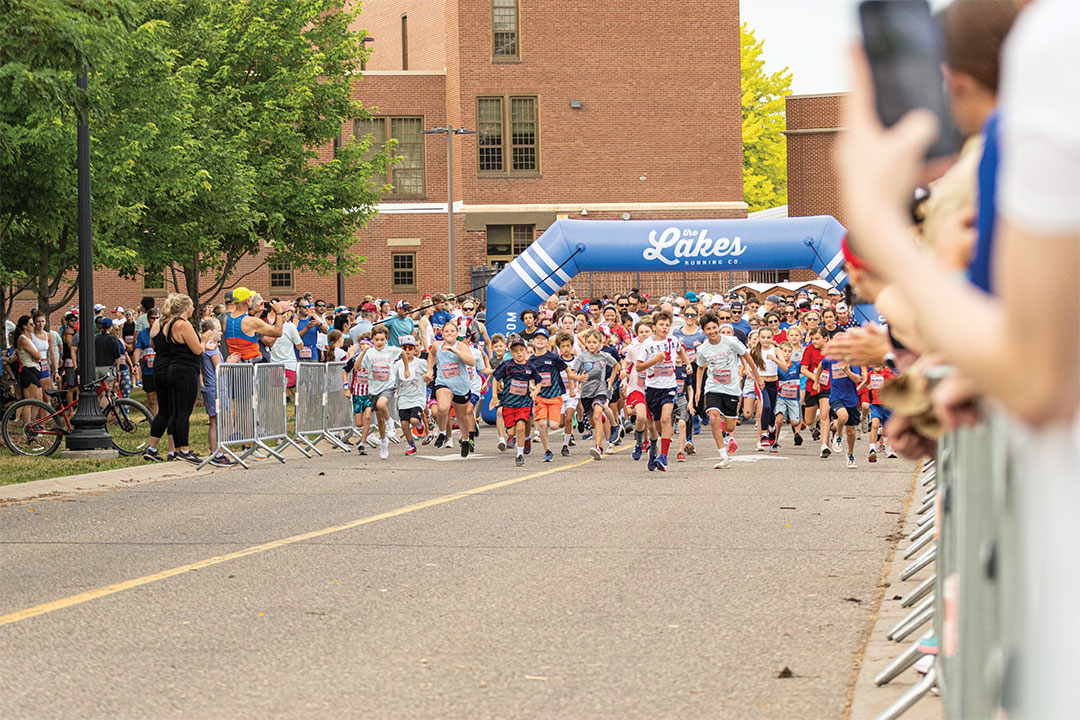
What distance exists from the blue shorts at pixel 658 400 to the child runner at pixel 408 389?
3.66 m

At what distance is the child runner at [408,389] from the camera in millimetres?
19812

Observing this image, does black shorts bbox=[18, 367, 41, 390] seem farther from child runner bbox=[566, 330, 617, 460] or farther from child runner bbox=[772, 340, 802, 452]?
child runner bbox=[772, 340, 802, 452]

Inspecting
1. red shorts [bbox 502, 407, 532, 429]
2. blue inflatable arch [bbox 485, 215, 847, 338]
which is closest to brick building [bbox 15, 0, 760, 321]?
blue inflatable arch [bbox 485, 215, 847, 338]

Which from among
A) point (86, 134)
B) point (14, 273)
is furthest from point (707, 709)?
point (14, 273)

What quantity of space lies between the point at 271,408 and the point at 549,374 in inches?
141

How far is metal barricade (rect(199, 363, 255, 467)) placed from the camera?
56.3ft

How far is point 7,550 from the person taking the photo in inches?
405

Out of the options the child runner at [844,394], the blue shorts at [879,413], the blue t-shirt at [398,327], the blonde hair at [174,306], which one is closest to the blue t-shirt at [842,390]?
the child runner at [844,394]

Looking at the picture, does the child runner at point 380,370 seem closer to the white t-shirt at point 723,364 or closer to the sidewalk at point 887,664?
the white t-shirt at point 723,364

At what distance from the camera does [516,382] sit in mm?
18844

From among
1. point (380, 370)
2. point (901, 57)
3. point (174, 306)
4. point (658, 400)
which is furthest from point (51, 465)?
point (901, 57)

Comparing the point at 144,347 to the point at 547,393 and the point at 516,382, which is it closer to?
the point at 516,382

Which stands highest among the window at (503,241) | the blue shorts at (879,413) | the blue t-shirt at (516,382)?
the window at (503,241)

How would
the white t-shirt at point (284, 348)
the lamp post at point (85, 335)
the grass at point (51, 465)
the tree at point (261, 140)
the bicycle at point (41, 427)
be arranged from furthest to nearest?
the tree at point (261, 140) < the white t-shirt at point (284, 348) < the bicycle at point (41, 427) < the lamp post at point (85, 335) < the grass at point (51, 465)
